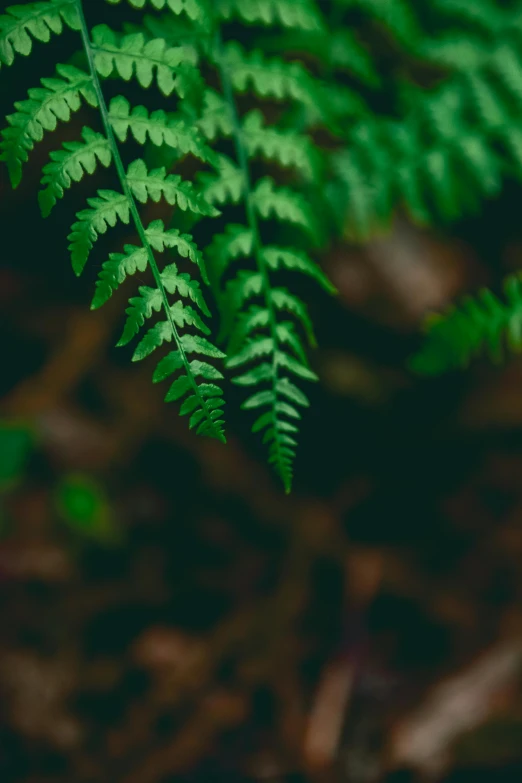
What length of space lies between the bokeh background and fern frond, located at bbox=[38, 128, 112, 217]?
1.23 meters

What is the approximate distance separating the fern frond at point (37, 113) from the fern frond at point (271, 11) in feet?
1.63

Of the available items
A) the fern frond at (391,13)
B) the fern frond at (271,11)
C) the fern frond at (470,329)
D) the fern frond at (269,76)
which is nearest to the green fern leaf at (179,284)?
the fern frond at (269,76)

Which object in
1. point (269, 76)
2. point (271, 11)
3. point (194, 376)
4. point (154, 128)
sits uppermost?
point (271, 11)

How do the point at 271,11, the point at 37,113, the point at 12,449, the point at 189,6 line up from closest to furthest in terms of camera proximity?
1. the point at 37,113
2. the point at 189,6
3. the point at 271,11
4. the point at 12,449

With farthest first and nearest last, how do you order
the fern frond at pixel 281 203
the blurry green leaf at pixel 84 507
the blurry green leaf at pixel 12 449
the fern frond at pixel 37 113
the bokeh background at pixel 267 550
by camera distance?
the blurry green leaf at pixel 84 507 < the blurry green leaf at pixel 12 449 < the bokeh background at pixel 267 550 < the fern frond at pixel 281 203 < the fern frond at pixel 37 113

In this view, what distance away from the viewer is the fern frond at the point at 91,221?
112cm

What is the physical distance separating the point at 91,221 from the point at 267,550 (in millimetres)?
1978

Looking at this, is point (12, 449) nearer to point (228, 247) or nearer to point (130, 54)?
point (228, 247)

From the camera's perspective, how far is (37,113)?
1129mm

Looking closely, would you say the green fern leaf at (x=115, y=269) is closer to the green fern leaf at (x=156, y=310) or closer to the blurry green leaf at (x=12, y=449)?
the green fern leaf at (x=156, y=310)

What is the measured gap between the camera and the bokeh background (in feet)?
7.77

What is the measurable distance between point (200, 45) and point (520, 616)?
7.99ft

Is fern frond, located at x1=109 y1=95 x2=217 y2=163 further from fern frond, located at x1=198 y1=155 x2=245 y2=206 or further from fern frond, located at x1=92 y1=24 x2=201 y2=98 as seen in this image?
fern frond, located at x1=198 y1=155 x2=245 y2=206

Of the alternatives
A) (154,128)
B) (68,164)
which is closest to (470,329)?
(154,128)
